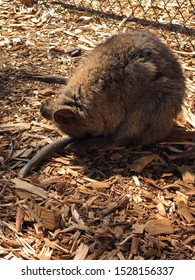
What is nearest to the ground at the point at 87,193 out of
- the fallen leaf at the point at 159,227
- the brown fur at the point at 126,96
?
the fallen leaf at the point at 159,227

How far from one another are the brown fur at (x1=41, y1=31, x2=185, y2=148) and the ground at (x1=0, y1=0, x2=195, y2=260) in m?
0.24

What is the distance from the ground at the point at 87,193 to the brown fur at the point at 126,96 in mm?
237

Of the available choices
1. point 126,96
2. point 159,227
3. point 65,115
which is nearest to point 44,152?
point 65,115

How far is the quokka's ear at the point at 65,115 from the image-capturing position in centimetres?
449

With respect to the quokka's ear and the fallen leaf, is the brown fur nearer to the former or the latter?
the quokka's ear

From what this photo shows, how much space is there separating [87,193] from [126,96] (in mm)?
1138

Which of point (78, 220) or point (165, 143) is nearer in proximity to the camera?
point (78, 220)

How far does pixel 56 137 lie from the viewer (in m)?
4.90

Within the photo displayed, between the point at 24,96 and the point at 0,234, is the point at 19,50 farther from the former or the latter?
Answer: the point at 0,234

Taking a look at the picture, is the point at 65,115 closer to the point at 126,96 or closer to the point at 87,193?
the point at 126,96

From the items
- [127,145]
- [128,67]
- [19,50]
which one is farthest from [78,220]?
[19,50]

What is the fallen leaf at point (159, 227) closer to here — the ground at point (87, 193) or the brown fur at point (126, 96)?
the ground at point (87, 193)

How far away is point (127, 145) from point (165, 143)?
42cm

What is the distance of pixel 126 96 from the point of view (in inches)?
179
